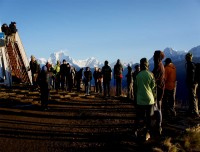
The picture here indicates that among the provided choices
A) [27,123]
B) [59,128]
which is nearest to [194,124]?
[59,128]

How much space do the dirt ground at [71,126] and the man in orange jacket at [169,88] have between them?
50 cm

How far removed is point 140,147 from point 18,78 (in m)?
19.1

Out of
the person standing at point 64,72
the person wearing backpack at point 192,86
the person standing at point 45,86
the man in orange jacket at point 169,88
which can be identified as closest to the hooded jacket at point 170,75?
the man in orange jacket at point 169,88

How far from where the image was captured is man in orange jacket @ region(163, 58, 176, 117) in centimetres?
1278

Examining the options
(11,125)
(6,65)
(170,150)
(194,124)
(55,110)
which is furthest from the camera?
(6,65)

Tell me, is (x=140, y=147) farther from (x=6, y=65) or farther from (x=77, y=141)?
(x=6, y=65)

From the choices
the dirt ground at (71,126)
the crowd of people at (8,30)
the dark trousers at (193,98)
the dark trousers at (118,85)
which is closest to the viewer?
the dirt ground at (71,126)

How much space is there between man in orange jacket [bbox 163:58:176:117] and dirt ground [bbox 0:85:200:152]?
0.50m

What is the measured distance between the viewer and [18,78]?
26.9 metres

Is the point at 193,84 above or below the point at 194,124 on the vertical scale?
above

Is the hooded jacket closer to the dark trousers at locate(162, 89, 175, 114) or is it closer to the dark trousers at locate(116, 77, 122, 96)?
the dark trousers at locate(162, 89, 175, 114)

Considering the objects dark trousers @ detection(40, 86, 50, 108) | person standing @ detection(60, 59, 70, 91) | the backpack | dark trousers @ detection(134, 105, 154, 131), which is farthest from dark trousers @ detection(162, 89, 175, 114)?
person standing @ detection(60, 59, 70, 91)

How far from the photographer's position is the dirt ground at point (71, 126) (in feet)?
32.6

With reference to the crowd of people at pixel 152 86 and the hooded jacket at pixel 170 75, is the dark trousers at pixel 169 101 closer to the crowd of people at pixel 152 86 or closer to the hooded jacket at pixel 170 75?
the crowd of people at pixel 152 86
